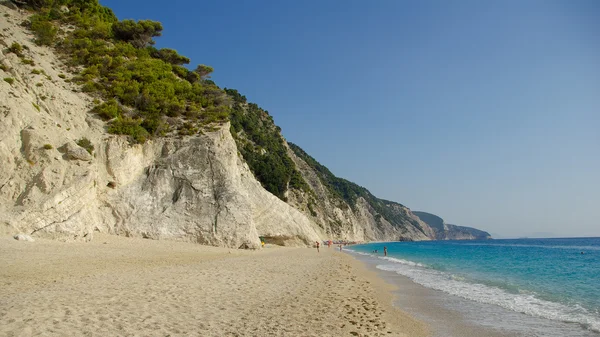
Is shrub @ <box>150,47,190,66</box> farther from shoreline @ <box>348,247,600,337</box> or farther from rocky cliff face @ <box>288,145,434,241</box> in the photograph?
shoreline @ <box>348,247,600,337</box>

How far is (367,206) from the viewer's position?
134 m

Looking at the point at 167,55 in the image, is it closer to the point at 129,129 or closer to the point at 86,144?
the point at 129,129

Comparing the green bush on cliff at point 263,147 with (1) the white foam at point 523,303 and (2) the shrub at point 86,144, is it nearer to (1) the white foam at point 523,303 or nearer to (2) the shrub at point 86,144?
(2) the shrub at point 86,144

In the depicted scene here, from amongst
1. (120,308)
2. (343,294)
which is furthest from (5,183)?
(343,294)

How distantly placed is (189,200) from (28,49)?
1667 cm

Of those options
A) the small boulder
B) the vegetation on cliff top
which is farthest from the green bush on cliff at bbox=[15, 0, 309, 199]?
the vegetation on cliff top

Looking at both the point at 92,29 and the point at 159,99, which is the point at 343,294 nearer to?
the point at 159,99

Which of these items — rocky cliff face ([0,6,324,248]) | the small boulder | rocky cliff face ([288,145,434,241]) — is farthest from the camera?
rocky cliff face ([288,145,434,241])

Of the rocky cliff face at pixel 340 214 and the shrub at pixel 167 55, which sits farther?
the rocky cliff face at pixel 340 214

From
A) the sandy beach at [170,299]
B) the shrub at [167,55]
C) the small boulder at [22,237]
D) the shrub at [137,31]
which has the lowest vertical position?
the sandy beach at [170,299]

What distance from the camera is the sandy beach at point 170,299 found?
6406 millimetres

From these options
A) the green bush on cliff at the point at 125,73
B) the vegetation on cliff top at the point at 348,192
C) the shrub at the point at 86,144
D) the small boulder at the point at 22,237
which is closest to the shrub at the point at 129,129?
the green bush on cliff at the point at 125,73

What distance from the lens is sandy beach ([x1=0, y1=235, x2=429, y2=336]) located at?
641 cm

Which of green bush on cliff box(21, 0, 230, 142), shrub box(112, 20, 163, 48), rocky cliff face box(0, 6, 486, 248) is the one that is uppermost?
shrub box(112, 20, 163, 48)
